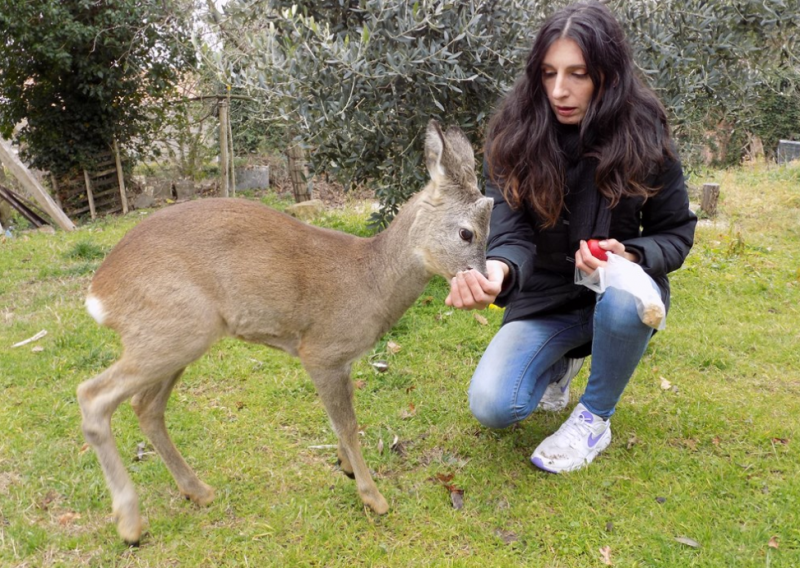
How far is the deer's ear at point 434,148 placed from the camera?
2496 mm

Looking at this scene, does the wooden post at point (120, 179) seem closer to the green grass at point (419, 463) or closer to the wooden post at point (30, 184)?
the wooden post at point (30, 184)

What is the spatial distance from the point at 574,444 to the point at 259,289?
159 cm

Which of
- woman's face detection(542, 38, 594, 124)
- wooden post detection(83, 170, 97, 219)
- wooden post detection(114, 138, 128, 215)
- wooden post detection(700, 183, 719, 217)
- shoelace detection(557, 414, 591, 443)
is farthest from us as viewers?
wooden post detection(114, 138, 128, 215)

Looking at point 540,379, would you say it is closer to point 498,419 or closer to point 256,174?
point 498,419

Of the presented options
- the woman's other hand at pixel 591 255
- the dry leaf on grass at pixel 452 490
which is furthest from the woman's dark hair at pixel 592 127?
the dry leaf on grass at pixel 452 490

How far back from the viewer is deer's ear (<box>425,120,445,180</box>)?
2.50m

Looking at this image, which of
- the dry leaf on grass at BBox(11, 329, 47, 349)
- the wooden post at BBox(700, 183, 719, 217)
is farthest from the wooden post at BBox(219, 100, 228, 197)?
the wooden post at BBox(700, 183, 719, 217)

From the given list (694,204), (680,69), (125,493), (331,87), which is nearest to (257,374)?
(125,493)

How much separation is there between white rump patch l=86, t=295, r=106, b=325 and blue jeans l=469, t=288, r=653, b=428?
62.7 inches

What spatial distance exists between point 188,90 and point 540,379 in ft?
32.2

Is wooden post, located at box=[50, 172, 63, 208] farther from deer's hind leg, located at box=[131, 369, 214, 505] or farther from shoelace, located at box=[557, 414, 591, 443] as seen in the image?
shoelace, located at box=[557, 414, 591, 443]

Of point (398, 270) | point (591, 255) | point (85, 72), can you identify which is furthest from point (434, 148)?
point (85, 72)

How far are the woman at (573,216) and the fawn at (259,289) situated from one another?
1.12 feet

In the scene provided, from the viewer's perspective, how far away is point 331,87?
4.45 metres
